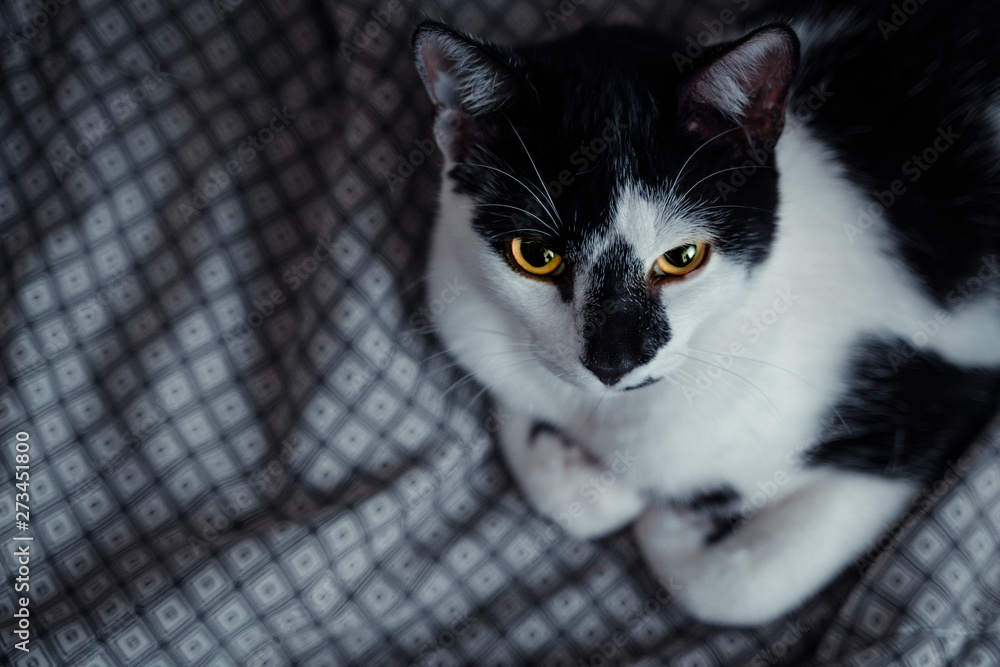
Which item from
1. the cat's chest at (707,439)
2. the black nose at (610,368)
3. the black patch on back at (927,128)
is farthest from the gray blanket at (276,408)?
the black nose at (610,368)

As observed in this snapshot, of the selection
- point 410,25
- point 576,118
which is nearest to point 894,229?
Result: point 576,118

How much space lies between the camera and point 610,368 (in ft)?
2.83

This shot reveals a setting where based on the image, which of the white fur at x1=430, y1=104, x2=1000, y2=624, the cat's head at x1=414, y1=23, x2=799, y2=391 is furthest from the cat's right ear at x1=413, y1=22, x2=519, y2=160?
the white fur at x1=430, y1=104, x2=1000, y2=624

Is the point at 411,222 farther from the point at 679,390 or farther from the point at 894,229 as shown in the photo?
the point at 894,229

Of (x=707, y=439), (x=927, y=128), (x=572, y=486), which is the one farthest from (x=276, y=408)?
(x=927, y=128)

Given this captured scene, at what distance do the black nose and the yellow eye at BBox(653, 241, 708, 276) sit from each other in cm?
13

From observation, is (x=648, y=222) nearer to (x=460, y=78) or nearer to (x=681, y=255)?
(x=681, y=255)

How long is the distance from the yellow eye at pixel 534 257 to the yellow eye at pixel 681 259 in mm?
130

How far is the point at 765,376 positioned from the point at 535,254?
379mm

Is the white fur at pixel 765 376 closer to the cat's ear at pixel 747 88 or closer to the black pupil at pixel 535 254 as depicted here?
the black pupil at pixel 535 254

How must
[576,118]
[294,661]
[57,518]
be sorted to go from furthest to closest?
[57,518] → [294,661] → [576,118]

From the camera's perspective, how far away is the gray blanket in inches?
45.3

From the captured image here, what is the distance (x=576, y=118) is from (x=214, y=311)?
2.82 ft

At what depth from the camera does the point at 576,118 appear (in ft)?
2.94
